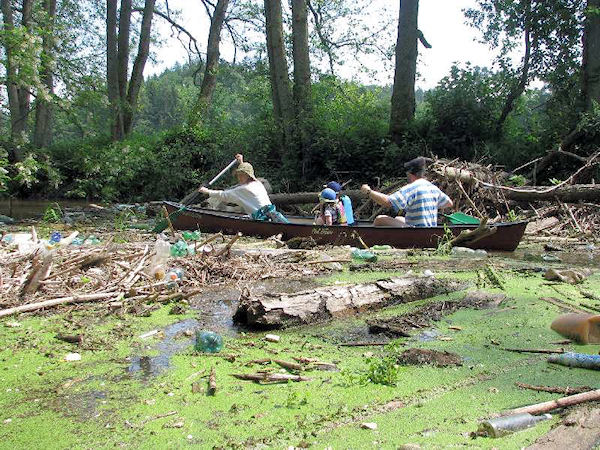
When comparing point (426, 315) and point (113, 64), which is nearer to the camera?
point (426, 315)

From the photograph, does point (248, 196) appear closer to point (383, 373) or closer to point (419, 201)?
point (419, 201)

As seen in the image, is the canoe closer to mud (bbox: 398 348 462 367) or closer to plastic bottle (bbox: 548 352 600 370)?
mud (bbox: 398 348 462 367)

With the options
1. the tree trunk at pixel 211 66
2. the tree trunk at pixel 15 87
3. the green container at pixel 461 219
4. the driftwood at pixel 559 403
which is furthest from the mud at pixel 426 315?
the tree trunk at pixel 211 66

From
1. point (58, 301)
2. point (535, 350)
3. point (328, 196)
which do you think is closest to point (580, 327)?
point (535, 350)

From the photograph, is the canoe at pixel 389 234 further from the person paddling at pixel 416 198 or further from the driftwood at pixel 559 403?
the driftwood at pixel 559 403

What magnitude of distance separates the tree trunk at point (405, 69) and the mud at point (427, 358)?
12231 mm

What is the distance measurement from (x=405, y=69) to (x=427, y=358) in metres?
13.1

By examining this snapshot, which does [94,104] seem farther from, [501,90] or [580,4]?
[580,4]

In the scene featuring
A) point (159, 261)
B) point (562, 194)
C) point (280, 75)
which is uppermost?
point (280, 75)

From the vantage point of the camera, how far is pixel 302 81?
16156 millimetres

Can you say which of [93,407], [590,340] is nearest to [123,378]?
[93,407]

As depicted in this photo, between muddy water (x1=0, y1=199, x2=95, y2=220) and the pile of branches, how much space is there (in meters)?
9.41

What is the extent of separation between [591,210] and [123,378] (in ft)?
32.0

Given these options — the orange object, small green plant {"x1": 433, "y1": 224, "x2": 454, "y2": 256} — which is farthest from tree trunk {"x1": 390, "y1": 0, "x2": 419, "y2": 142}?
the orange object
